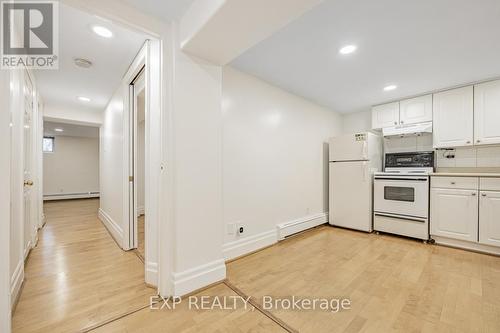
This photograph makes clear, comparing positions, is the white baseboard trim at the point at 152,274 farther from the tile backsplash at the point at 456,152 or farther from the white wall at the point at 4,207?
the tile backsplash at the point at 456,152

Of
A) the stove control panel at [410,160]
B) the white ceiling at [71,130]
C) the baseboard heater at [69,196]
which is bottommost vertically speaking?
the baseboard heater at [69,196]

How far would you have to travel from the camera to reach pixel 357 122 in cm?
430

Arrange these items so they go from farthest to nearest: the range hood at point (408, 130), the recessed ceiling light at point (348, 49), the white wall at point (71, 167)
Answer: the white wall at point (71, 167) < the range hood at point (408, 130) < the recessed ceiling light at point (348, 49)

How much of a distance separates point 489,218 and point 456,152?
1106mm

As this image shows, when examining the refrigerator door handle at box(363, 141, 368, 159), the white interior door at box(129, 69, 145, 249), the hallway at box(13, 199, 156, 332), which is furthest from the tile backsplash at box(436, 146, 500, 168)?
the white interior door at box(129, 69, 145, 249)

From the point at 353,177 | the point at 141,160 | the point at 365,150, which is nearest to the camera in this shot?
the point at 365,150

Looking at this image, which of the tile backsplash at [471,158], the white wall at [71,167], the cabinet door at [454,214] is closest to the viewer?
the cabinet door at [454,214]

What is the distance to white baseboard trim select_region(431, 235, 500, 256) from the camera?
2537mm

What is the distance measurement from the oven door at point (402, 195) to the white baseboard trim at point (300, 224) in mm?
909

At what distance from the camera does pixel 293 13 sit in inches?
50.6

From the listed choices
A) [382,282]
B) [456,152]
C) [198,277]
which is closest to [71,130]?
[198,277]

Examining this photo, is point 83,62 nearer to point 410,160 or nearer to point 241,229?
point 241,229

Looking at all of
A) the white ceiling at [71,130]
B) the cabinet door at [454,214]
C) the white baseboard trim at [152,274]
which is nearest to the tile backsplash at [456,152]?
the cabinet door at [454,214]

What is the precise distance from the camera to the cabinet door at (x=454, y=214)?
→ 8.63ft
